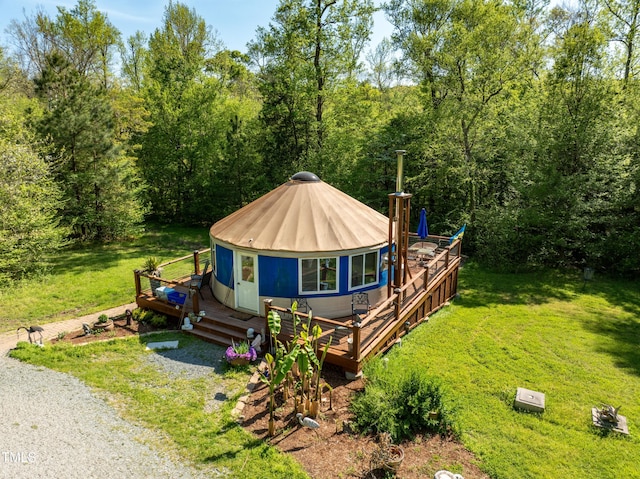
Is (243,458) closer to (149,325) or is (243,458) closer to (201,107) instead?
(149,325)

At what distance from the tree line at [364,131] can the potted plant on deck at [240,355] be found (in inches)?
340

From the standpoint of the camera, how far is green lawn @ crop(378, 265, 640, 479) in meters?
6.21

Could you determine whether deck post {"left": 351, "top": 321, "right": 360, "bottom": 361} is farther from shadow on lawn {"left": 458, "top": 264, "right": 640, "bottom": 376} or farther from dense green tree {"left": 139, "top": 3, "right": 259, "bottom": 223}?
dense green tree {"left": 139, "top": 3, "right": 259, "bottom": 223}

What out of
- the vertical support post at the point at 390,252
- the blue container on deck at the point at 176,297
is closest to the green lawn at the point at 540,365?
the vertical support post at the point at 390,252

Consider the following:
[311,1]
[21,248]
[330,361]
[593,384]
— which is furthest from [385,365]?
[311,1]

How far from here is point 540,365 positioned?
9094 millimetres

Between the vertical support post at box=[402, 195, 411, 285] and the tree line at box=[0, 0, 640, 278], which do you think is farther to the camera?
the tree line at box=[0, 0, 640, 278]

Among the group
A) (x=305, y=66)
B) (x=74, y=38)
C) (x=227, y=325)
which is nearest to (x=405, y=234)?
(x=227, y=325)

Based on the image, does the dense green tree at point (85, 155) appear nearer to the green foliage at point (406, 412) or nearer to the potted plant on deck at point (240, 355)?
the potted plant on deck at point (240, 355)

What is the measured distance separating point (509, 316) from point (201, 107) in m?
19.6

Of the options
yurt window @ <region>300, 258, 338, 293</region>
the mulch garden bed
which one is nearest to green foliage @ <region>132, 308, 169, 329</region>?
yurt window @ <region>300, 258, 338, 293</region>

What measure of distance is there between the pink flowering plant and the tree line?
8.61 m

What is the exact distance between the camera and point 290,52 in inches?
789

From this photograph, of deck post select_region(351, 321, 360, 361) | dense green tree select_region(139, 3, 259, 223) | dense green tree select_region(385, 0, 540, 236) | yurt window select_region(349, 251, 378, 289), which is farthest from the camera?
dense green tree select_region(139, 3, 259, 223)
